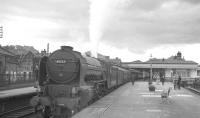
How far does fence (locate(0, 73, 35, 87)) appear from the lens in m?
29.9

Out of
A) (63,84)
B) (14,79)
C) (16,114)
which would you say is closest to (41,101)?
(63,84)

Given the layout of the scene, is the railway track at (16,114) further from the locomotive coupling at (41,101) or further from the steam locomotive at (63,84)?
the locomotive coupling at (41,101)

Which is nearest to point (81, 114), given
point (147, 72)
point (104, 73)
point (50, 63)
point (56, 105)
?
point (56, 105)

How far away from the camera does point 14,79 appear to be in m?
33.0

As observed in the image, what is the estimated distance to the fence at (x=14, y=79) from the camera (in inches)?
1176

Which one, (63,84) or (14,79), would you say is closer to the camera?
(63,84)

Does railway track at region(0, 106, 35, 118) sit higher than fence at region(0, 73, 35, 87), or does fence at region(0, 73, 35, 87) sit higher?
fence at region(0, 73, 35, 87)

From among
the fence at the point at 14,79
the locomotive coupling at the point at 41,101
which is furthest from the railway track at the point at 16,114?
the fence at the point at 14,79

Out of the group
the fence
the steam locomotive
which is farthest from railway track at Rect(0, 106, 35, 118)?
the fence

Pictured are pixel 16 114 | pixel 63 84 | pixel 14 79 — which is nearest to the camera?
pixel 63 84

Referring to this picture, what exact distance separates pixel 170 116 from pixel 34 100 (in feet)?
20.3

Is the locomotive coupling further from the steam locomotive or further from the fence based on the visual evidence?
the fence

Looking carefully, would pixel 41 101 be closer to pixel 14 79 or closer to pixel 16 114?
pixel 16 114

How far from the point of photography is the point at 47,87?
1360 centimetres
